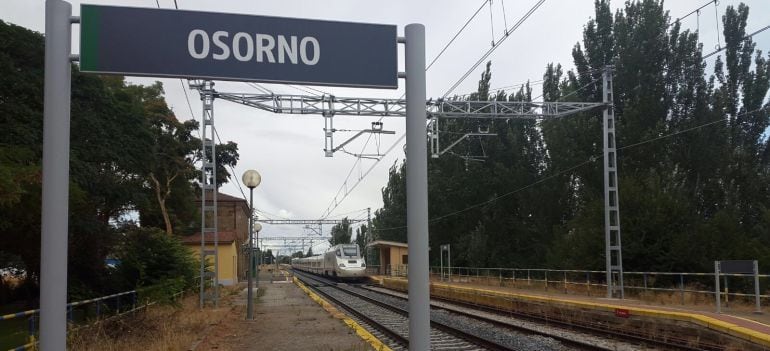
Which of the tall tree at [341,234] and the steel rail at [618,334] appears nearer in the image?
the steel rail at [618,334]

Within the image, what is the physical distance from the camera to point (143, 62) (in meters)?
4.73

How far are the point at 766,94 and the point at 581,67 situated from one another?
969cm

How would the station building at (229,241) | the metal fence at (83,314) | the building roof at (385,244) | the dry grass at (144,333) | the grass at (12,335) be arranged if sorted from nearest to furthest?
the metal fence at (83,314) < the dry grass at (144,333) < the grass at (12,335) < the station building at (229,241) < the building roof at (385,244)

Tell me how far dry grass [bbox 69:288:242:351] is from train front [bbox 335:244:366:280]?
30.8 metres

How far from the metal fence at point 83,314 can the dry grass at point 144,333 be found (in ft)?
0.69

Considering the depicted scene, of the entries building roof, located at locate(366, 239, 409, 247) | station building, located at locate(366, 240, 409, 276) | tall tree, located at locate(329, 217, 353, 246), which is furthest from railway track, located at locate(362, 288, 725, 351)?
tall tree, located at locate(329, 217, 353, 246)

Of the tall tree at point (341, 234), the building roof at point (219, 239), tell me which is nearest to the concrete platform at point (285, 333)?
the building roof at point (219, 239)

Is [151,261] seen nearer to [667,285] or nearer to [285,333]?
[285,333]

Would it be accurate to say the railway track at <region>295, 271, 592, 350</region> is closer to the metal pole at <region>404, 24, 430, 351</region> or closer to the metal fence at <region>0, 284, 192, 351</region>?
the metal fence at <region>0, 284, 192, 351</region>

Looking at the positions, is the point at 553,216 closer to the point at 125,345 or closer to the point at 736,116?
the point at 736,116

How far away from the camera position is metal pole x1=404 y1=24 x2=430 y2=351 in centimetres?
502

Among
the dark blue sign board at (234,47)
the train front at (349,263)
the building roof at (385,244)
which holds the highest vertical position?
the dark blue sign board at (234,47)

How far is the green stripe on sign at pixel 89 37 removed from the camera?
468 cm

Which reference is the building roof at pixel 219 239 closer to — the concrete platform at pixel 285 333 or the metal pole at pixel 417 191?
the concrete platform at pixel 285 333
